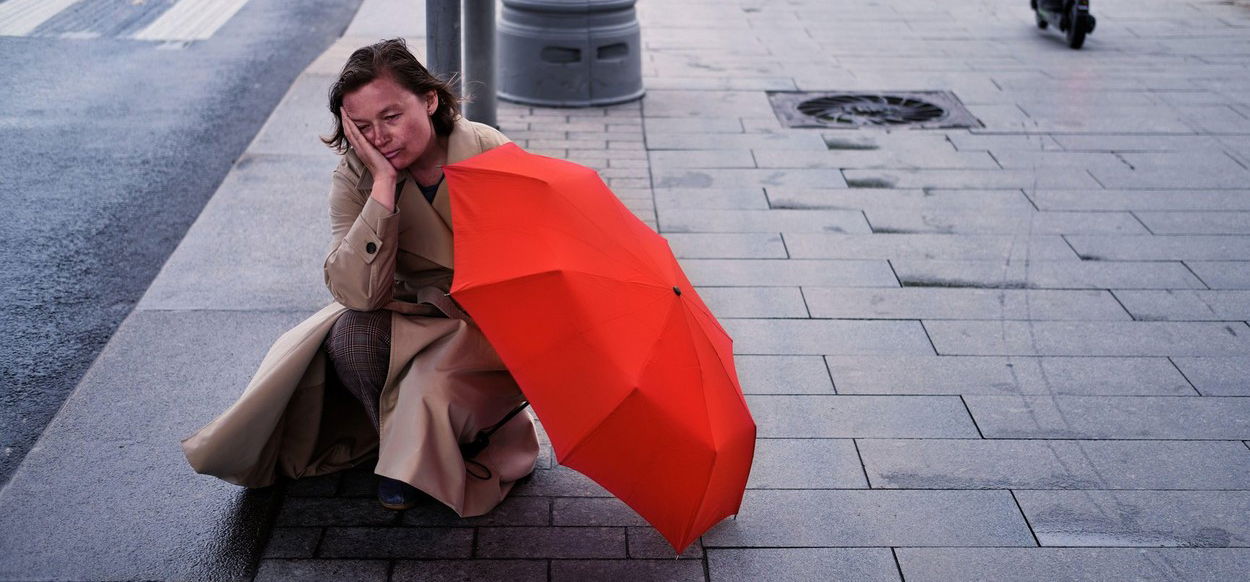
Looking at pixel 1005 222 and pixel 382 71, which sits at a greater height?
pixel 382 71

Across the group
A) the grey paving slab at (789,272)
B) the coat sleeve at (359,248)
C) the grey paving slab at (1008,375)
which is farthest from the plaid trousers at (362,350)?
the grey paving slab at (789,272)

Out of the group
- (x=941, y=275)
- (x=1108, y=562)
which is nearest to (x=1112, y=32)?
(x=941, y=275)

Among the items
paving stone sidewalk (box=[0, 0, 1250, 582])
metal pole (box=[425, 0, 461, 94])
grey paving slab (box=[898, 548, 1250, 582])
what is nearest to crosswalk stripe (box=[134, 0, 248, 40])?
paving stone sidewalk (box=[0, 0, 1250, 582])

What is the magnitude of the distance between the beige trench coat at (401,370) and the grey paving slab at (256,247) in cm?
171

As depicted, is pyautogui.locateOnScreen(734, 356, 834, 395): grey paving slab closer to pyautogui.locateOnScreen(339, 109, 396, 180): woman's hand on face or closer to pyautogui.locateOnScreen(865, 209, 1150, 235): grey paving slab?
pyautogui.locateOnScreen(865, 209, 1150, 235): grey paving slab

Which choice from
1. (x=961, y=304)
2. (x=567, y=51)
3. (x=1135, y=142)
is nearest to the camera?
(x=961, y=304)

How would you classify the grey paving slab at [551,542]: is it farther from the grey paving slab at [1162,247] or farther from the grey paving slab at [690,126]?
the grey paving slab at [690,126]

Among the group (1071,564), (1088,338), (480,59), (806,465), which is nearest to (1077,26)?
(480,59)

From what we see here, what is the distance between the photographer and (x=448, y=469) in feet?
10.9

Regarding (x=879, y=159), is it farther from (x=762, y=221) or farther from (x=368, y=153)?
(x=368, y=153)

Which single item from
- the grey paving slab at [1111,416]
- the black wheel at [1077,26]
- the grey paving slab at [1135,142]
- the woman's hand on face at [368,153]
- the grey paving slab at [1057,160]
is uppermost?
the woman's hand on face at [368,153]

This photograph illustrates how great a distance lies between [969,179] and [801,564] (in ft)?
13.4

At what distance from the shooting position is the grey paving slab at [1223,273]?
5.52 metres

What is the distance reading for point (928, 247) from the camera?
19.3 ft
